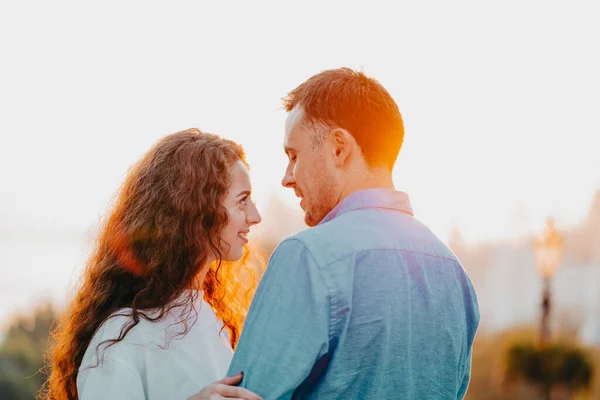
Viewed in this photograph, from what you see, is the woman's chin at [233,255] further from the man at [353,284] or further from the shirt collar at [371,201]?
the shirt collar at [371,201]

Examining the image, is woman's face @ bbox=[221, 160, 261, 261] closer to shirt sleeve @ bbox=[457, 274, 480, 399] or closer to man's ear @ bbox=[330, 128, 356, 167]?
man's ear @ bbox=[330, 128, 356, 167]

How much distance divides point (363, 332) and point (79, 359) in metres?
1.36

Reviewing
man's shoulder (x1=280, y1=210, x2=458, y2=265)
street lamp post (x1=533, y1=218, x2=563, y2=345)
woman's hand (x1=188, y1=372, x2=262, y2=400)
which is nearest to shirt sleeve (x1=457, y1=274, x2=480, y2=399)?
man's shoulder (x1=280, y1=210, x2=458, y2=265)

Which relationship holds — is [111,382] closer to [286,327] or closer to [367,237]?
[286,327]

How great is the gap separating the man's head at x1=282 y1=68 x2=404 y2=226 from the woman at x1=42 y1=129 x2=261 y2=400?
2.43ft

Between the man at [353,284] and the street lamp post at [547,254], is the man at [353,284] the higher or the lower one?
the higher one

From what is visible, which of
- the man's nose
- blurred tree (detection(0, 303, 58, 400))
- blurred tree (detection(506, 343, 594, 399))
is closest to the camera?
the man's nose

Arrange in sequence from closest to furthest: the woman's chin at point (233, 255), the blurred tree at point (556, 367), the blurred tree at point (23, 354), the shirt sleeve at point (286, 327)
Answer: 1. the shirt sleeve at point (286, 327)
2. the woman's chin at point (233, 255)
3. the blurred tree at point (556, 367)
4. the blurred tree at point (23, 354)

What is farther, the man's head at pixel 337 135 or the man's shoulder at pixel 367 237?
the man's head at pixel 337 135

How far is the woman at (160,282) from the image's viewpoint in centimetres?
238

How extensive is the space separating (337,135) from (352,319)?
1.98 feet

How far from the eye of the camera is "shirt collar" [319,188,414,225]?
1940mm

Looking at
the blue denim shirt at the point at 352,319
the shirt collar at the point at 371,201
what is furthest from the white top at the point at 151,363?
the shirt collar at the point at 371,201

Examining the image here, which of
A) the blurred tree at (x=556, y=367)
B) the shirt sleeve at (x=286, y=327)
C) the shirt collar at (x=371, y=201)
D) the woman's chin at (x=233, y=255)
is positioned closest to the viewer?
the shirt sleeve at (x=286, y=327)
